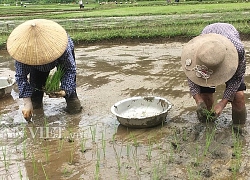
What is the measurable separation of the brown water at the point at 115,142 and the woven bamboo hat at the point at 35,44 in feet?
2.35

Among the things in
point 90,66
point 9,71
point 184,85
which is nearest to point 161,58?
point 90,66

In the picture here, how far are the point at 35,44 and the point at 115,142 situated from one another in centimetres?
124

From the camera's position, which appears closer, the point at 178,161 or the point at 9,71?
the point at 178,161

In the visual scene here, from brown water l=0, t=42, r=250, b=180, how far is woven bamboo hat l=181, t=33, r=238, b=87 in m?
0.57

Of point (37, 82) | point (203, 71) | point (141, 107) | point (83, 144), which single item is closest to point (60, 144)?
point (83, 144)

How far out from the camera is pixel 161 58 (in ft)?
22.5

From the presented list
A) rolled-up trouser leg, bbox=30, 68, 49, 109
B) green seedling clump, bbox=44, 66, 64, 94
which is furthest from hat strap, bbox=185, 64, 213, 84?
rolled-up trouser leg, bbox=30, 68, 49, 109

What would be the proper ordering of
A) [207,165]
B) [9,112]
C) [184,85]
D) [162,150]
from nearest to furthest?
[207,165] → [162,150] → [9,112] → [184,85]

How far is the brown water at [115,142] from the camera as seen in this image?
9.26 ft

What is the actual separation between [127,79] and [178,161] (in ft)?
9.10

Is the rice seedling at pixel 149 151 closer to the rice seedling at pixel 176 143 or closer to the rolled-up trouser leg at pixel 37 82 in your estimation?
the rice seedling at pixel 176 143

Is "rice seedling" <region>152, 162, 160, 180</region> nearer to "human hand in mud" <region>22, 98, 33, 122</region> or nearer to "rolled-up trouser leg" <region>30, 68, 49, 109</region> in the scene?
"human hand in mud" <region>22, 98, 33, 122</region>

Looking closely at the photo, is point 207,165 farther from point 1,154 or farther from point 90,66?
point 90,66

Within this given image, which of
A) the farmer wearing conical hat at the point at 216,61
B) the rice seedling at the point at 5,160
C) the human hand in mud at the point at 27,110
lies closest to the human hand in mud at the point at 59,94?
the human hand in mud at the point at 27,110
